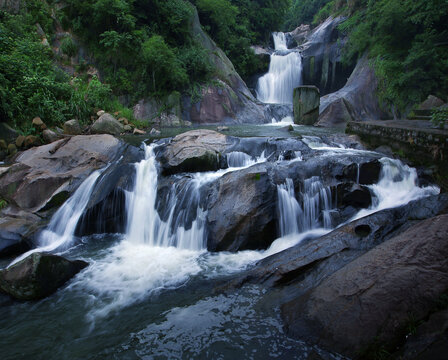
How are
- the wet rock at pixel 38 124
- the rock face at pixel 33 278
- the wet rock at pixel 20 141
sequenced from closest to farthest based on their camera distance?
the rock face at pixel 33 278, the wet rock at pixel 20 141, the wet rock at pixel 38 124

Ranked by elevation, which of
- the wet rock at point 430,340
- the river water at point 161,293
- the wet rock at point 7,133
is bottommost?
the river water at point 161,293

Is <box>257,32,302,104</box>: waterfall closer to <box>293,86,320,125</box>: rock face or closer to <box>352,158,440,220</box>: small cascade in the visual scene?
<box>293,86,320,125</box>: rock face

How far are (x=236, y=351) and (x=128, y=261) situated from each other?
9.65 ft

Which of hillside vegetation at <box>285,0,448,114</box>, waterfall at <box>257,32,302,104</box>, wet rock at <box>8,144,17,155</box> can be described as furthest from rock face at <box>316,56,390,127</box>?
wet rock at <box>8,144,17,155</box>

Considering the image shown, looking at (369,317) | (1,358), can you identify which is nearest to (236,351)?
(369,317)

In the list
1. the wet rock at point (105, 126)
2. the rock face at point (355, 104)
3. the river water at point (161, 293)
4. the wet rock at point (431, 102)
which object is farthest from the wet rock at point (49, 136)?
the wet rock at point (431, 102)

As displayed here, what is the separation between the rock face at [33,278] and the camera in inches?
157

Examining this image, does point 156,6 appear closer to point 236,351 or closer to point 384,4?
point 384,4

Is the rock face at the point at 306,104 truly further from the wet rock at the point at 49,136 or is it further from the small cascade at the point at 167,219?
the wet rock at the point at 49,136

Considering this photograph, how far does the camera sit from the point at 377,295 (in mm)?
2734

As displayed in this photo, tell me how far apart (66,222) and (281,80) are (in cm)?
1762

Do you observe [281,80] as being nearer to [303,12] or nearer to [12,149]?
[12,149]

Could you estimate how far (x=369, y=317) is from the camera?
2635 mm

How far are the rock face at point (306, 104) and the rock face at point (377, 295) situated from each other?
37.5 ft
